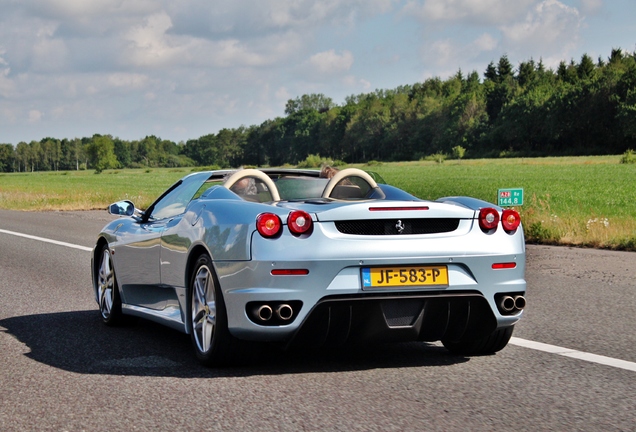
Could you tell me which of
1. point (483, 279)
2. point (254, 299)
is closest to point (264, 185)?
point (254, 299)

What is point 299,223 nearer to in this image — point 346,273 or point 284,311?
point 346,273

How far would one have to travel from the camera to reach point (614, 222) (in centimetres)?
1733

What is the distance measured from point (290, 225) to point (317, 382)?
889 millimetres

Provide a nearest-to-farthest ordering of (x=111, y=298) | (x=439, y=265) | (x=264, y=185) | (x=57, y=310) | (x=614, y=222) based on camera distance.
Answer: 1. (x=439, y=265)
2. (x=264, y=185)
3. (x=111, y=298)
4. (x=57, y=310)
5. (x=614, y=222)

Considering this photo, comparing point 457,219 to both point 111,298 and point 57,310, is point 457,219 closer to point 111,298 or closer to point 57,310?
point 111,298

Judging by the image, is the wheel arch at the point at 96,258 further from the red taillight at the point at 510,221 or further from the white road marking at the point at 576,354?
the red taillight at the point at 510,221

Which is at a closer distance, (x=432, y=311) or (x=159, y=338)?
(x=432, y=311)

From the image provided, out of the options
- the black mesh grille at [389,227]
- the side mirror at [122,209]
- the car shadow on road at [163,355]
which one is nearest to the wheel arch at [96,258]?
the car shadow on road at [163,355]

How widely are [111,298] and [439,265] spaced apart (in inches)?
127

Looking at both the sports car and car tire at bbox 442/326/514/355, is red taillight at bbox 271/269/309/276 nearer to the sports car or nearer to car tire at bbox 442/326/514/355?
the sports car

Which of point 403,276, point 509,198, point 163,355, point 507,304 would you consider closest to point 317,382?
point 403,276

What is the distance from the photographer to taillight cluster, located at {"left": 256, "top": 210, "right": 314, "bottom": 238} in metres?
5.24

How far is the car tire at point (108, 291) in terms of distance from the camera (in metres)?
7.43

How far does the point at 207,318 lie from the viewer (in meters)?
5.70
